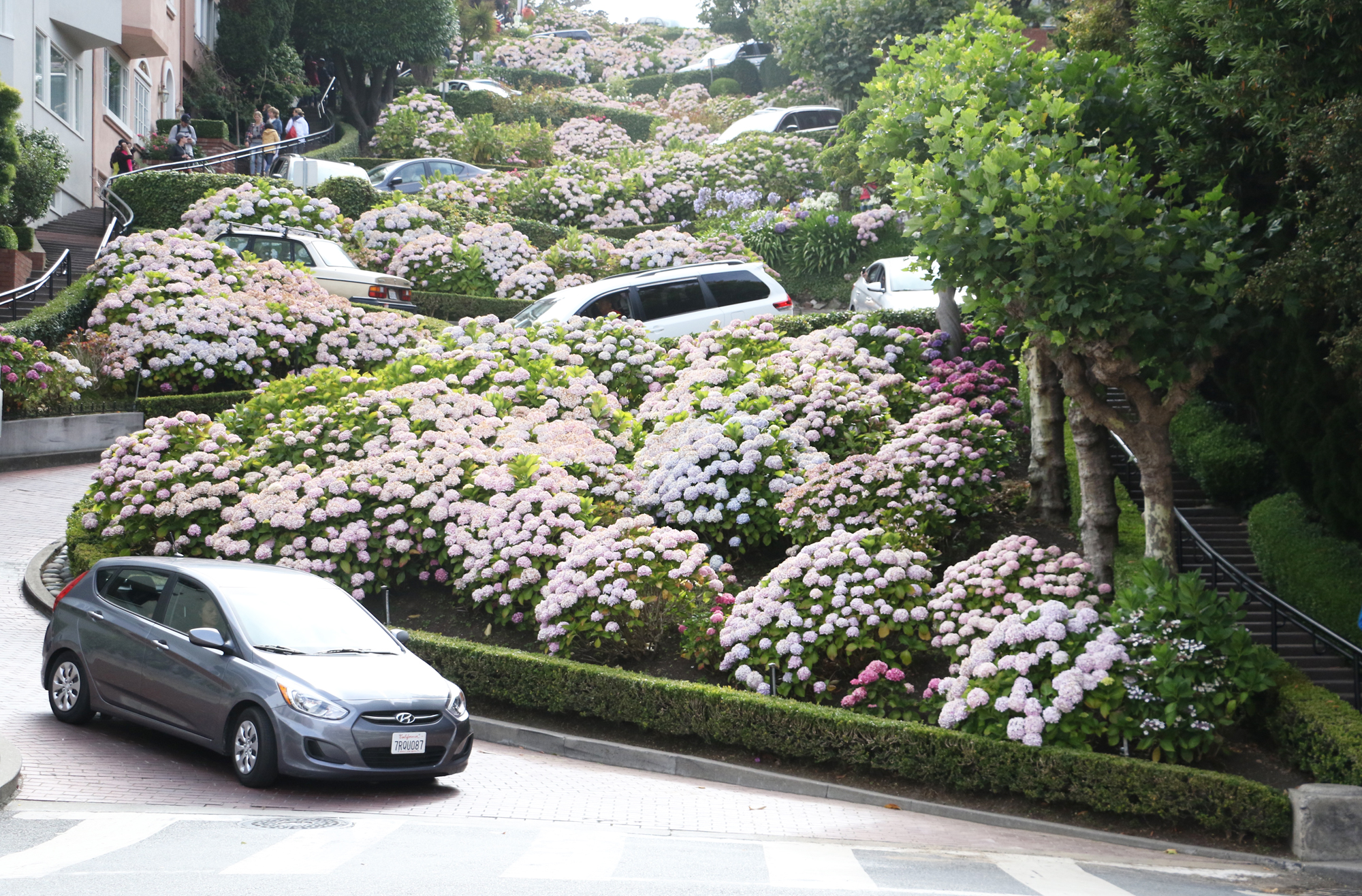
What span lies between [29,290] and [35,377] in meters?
3.40

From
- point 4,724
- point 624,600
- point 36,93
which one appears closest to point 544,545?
point 624,600

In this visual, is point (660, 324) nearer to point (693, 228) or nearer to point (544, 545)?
point (544, 545)

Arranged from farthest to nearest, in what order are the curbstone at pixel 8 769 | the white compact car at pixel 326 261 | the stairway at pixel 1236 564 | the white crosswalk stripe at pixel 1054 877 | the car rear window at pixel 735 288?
1. the white compact car at pixel 326 261
2. the car rear window at pixel 735 288
3. the stairway at pixel 1236 564
4. the curbstone at pixel 8 769
5. the white crosswalk stripe at pixel 1054 877

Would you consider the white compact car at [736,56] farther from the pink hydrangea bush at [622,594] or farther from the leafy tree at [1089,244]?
the pink hydrangea bush at [622,594]

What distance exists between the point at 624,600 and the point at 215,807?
13.9 feet

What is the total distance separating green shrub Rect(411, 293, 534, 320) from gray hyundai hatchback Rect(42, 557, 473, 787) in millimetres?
14683

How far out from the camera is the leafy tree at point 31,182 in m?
23.3

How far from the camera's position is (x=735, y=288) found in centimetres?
1928

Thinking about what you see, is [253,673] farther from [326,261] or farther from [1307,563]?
[326,261]

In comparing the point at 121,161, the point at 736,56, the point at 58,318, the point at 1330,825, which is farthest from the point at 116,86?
the point at 736,56

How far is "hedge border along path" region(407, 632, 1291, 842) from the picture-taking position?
29.3 ft

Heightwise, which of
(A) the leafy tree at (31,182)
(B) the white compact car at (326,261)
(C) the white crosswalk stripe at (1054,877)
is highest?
(A) the leafy tree at (31,182)

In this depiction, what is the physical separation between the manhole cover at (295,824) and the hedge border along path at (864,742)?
131 inches

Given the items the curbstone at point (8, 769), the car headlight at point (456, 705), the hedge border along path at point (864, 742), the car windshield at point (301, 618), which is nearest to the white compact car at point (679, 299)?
the hedge border along path at point (864, 742)
